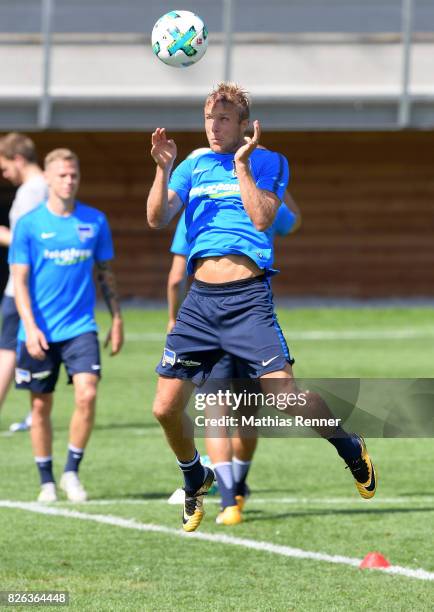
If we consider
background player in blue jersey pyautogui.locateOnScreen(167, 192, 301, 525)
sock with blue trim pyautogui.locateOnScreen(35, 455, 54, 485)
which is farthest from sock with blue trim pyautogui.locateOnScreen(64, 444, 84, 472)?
background player in blue jersey pyautogui.locateOnScreen(167, 192, 301, 525)

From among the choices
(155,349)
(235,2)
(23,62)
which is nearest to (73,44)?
(23,62)

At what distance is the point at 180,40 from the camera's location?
6.76 meters

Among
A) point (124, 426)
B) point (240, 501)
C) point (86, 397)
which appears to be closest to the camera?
point (240, 501)

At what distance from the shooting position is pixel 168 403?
616cm

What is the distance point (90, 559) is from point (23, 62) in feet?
69.4

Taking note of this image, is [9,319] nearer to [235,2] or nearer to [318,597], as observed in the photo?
[318,597]

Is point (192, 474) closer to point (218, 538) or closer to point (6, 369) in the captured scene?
point (218, 538)

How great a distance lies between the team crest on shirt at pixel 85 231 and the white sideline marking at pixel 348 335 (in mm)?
12739

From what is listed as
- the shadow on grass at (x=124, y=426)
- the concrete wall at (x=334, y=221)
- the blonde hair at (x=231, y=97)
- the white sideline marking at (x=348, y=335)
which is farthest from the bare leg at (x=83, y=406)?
the concrete wall at (x=334, y=221)

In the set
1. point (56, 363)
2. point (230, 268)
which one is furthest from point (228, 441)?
point (230, 268)

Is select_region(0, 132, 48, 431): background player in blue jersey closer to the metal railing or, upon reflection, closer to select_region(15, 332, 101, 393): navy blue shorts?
select_region(15, 332, 101, 393): navy blue shorts

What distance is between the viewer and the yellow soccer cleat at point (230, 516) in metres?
7.64

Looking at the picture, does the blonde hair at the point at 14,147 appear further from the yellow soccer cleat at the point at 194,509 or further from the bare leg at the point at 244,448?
the yellow soccer cleat at the point at 194,509

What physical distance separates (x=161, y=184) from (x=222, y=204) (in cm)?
33
